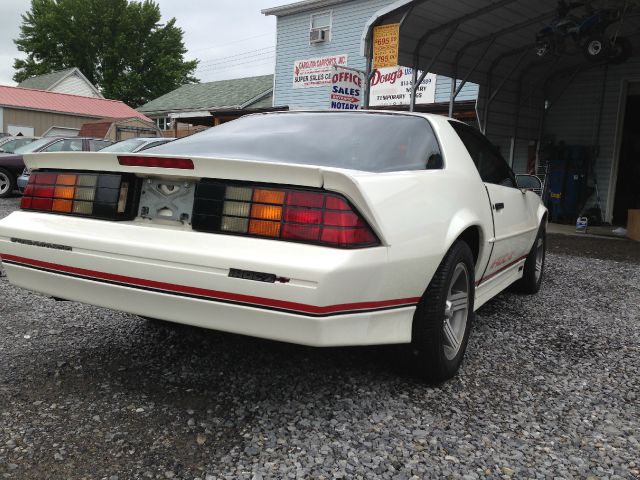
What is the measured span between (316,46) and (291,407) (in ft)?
55.9

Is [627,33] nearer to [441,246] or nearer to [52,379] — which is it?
[441,246]

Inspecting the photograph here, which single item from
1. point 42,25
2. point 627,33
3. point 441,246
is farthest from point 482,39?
point 42,25

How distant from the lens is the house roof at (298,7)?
17.6m

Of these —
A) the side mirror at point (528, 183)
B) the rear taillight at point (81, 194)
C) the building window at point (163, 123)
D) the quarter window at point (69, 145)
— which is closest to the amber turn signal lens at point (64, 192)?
the rear taillight at point (81, 194)

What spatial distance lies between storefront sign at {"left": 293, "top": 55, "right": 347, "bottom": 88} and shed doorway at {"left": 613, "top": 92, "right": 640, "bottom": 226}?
803cm

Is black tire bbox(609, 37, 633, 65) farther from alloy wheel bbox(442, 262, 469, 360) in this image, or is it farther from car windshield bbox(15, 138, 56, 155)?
car windshield bbox(15, 138, 56, 155)

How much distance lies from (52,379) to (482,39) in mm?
9023

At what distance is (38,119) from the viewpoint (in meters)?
31.7

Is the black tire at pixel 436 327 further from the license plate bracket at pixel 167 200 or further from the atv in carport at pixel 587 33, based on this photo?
the atv in carport at pixel 587 33

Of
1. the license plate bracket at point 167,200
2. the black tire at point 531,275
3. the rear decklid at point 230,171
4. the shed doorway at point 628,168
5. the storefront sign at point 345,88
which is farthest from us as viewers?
the shed doorway at point 628,168

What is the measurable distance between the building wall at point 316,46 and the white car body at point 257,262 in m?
13.4

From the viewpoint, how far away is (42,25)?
48469 millimetres

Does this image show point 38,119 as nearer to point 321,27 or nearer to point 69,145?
point 321,27

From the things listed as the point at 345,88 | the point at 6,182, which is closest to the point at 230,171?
the point at 345,88
